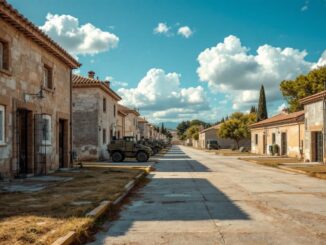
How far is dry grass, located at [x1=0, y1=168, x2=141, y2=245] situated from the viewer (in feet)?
18.1

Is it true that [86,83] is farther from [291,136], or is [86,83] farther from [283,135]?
[283,135]

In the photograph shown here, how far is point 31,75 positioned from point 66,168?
5.62 meters

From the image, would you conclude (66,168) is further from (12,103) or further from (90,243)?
(90,243)

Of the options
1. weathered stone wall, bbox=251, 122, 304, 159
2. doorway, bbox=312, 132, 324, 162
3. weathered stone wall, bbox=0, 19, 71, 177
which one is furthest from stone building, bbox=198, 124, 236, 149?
weathered stone wall, bbox=0, 19, 71, 177

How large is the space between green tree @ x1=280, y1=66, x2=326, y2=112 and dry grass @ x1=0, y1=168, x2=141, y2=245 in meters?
45.1

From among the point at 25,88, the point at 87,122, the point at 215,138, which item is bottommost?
the point at 215,138

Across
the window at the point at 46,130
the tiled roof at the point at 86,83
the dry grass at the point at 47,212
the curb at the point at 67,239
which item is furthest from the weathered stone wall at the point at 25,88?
the tiled roof at the point at 86,83

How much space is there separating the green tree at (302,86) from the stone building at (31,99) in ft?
128

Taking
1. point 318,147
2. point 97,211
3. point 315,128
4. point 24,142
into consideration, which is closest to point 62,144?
point 24,142

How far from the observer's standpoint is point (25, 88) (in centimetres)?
1435

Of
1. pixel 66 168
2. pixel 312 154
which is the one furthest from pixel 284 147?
pixel 66 168

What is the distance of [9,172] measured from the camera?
509 inches

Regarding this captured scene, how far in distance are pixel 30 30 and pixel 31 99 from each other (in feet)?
8.16

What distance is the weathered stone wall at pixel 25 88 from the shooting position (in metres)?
12.8
